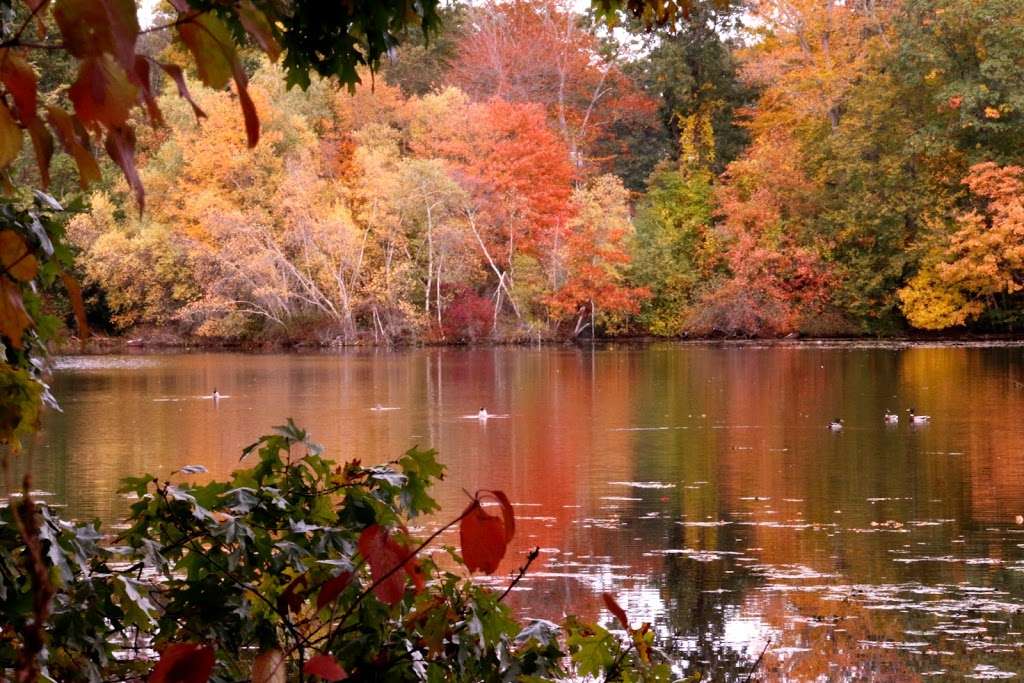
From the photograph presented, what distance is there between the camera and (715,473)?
15.3 m

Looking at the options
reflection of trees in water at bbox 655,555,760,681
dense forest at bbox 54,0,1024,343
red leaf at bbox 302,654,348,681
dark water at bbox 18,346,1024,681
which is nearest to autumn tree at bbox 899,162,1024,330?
dense forest at bbox 54,0,1024,343

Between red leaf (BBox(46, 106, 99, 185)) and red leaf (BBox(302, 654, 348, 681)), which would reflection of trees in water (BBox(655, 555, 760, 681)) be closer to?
red leaf (BBox(302, 654, 348, 681))

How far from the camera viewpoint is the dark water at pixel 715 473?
28.3ft

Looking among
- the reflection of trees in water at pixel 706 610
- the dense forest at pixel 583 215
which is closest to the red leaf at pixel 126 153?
the reflection of trees in water at pixel 706 610

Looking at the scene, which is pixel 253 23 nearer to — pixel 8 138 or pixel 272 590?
pixel 8 138

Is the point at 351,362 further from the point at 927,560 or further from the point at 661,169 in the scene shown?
the point at 927,560

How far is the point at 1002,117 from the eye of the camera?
122 feet

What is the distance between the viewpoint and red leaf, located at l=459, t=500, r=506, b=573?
155 cm

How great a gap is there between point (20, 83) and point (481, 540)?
2.45 ft

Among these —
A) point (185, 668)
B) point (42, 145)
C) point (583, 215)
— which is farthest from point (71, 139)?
point (583, 215)

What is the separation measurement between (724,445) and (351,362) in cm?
1793

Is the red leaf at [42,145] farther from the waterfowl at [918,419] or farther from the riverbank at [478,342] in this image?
the riverbank at [478,342]

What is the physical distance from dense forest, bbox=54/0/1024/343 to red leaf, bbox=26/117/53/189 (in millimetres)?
37447

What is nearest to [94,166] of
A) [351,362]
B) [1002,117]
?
[351,362]
